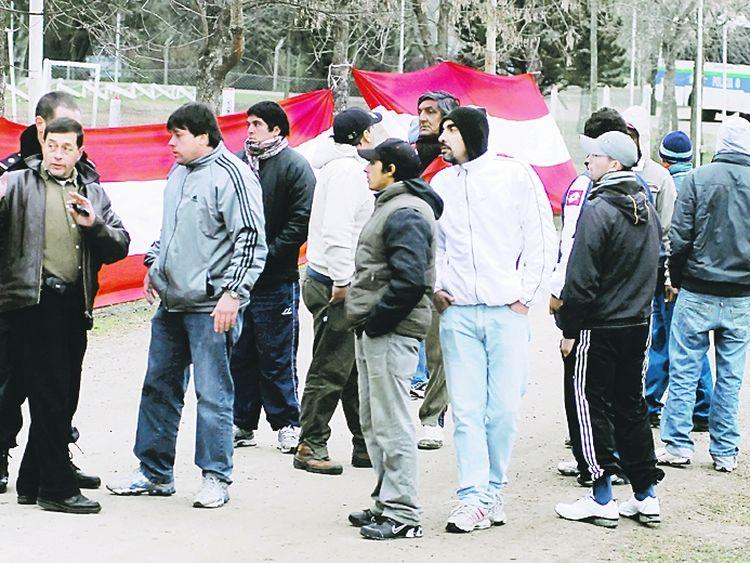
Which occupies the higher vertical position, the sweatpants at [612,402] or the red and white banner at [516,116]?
the red and white banner at [516,116]

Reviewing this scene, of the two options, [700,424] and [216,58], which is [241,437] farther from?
[216,58]

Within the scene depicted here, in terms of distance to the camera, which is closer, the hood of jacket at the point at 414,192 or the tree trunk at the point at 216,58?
the hood of jacket at the point at 414,192

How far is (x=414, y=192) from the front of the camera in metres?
6.52

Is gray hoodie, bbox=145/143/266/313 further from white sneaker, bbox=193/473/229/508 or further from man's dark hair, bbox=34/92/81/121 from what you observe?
white sneaker, bbox=193/473/229/508

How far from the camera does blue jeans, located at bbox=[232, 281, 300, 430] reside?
8258mm

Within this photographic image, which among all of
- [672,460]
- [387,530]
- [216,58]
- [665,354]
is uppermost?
[216,58]

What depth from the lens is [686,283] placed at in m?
8.38

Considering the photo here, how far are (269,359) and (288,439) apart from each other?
0.54 m

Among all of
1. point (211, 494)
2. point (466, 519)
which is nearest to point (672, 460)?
point (466, 519)

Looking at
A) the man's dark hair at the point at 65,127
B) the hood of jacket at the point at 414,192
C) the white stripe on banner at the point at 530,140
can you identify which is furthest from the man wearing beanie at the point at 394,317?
the white stripe on banner at the point at 530,140

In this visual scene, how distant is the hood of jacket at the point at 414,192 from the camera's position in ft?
21.4

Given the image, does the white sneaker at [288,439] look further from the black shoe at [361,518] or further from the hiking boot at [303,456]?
the black shoe at [361,518]

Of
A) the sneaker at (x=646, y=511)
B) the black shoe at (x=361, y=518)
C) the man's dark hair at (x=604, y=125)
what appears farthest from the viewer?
the man's dark hair at (x=604, y=125)

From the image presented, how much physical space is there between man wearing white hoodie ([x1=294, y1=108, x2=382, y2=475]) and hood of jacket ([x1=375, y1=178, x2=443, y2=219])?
1163 millimetres
